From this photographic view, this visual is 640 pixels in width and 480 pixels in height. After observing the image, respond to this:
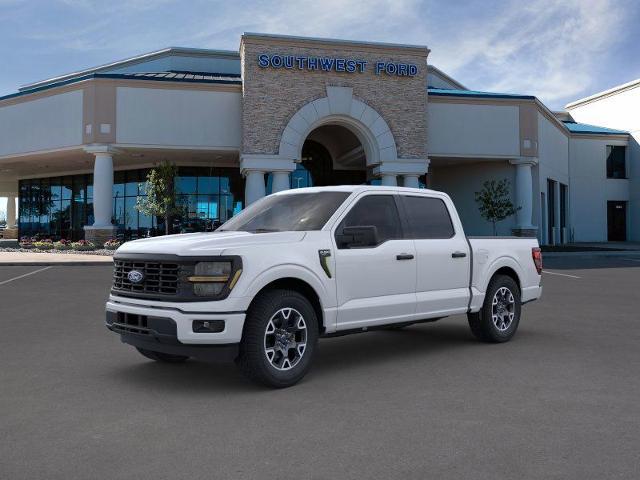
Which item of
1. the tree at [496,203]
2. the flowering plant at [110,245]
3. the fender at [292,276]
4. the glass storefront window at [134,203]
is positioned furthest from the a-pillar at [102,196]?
the fender at [292,276]

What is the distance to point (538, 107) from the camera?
35188mm

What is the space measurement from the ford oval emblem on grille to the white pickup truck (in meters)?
0.01

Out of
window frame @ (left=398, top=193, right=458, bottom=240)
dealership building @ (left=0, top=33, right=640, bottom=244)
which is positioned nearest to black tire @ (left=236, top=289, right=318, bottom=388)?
window frame @ (left=398, top=193, right=458, bottom=240)

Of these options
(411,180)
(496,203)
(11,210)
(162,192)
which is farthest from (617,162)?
(11,210)

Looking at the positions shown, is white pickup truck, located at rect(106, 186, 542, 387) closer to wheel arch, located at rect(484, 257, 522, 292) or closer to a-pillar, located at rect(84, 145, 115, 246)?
wheel arch, located at rect(484, 257, 522, 292)

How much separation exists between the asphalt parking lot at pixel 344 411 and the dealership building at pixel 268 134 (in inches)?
899

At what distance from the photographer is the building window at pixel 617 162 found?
46688 mm

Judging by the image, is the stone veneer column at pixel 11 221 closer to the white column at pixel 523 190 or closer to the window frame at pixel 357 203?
the white column at pixel 523 190

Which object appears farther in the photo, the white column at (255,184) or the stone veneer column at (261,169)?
the white column at (255,184)

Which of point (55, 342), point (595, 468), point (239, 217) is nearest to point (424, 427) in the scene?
point (595, 468)

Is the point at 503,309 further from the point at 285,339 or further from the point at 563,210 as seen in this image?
the point at 563,210

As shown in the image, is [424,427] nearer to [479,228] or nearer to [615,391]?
[615,391]

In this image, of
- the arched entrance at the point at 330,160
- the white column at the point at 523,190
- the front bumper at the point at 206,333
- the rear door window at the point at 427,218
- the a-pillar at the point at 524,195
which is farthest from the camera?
the arched entrance at the point at 330,160

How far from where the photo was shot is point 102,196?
31.3 metres
